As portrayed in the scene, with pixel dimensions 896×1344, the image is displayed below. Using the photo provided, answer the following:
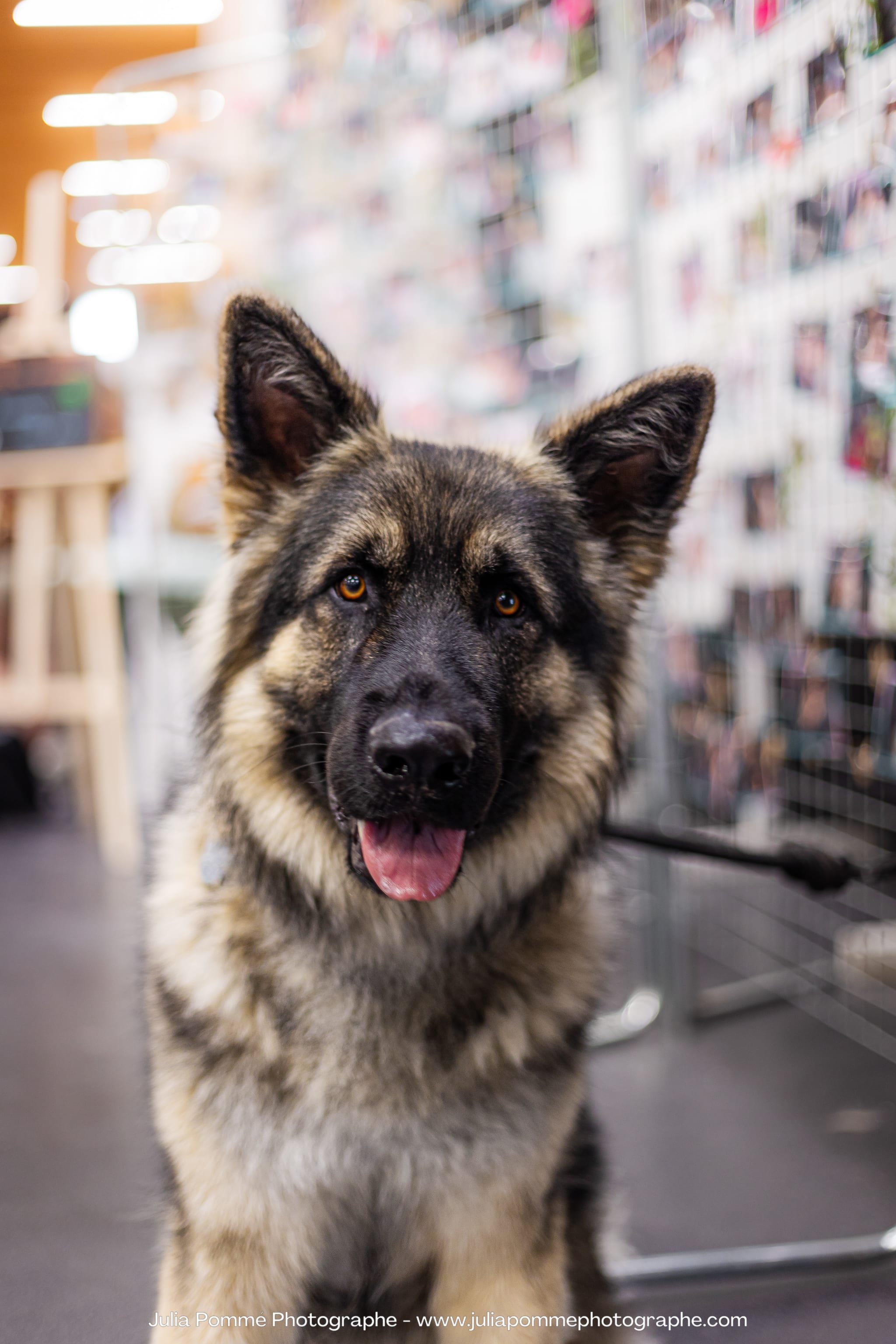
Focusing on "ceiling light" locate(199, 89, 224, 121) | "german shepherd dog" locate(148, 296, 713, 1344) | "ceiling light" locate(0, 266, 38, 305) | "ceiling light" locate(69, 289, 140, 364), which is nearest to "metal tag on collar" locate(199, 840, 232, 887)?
"german shepherd dog" locate(148, 296, 713, 1344)

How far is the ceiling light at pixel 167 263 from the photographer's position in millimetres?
3490

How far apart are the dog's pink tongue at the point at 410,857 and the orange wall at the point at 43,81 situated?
2.44 m

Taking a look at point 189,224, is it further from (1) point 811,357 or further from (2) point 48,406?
(1) point 811,357

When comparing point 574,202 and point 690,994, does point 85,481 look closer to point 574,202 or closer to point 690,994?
point 574,202

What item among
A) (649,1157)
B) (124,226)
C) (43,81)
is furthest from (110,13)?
(649,1157)

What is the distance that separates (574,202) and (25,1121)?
2.69 m

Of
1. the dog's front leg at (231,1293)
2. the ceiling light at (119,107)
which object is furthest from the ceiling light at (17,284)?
the dog's front leg at (231,1293)

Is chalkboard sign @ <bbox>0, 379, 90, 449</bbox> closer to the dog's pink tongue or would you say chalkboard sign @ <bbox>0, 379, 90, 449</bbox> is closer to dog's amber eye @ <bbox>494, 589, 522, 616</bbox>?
dog's amber eye @ <bbox>494, 589, 522, 616</bbox>

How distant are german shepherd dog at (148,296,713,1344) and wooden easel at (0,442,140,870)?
282cm

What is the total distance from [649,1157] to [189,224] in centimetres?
318

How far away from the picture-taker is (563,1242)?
1.38 metres

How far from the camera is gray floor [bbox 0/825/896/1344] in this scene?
5.34 ft

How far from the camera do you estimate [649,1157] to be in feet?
6.92

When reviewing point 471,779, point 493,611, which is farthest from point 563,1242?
point 493,611
